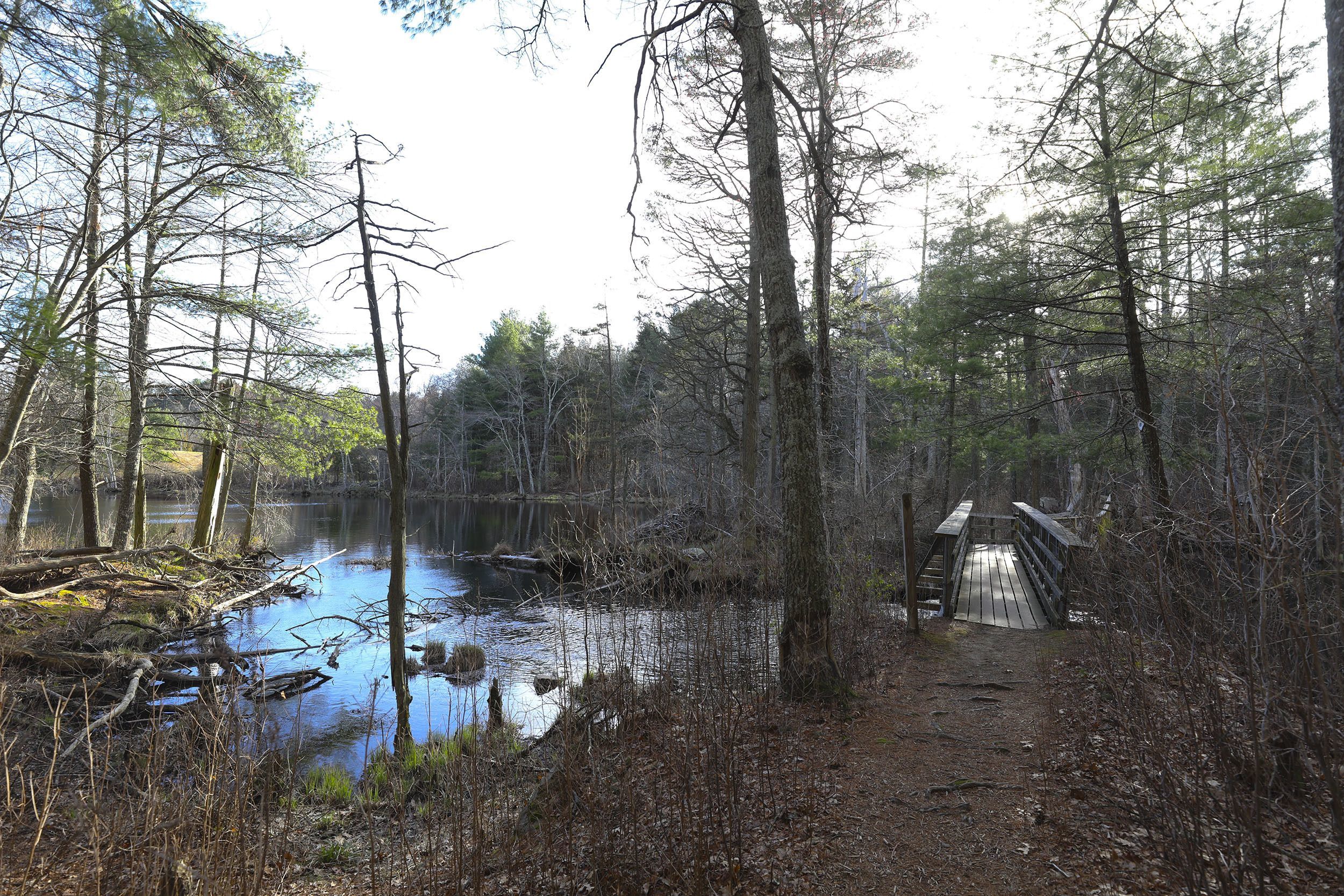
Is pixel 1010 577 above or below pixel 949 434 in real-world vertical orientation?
below

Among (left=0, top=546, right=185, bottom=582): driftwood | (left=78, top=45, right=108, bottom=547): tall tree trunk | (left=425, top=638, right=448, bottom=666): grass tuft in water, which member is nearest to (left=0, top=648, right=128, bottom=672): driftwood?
(left=0, top=546, right=185, bottom=582): driftwood

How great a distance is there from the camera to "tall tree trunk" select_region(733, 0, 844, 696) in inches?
185

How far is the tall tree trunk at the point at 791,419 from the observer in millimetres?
4699

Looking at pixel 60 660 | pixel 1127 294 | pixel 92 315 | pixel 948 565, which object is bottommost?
pixel 60 660

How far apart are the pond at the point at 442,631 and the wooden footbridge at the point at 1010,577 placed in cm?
253

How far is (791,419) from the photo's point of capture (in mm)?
4699

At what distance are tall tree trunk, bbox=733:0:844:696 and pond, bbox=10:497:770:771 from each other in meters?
0.37

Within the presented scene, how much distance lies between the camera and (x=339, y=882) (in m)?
4.18

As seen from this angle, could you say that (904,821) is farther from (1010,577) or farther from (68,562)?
(68,562)

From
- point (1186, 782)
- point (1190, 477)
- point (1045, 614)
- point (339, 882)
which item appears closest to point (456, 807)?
point (339, 882)

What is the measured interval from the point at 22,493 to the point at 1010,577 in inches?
670

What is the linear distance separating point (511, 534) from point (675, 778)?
23576 millimetres

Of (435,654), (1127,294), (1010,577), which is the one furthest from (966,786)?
(435,654)

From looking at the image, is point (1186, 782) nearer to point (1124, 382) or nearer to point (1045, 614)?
point (1045, 614)
